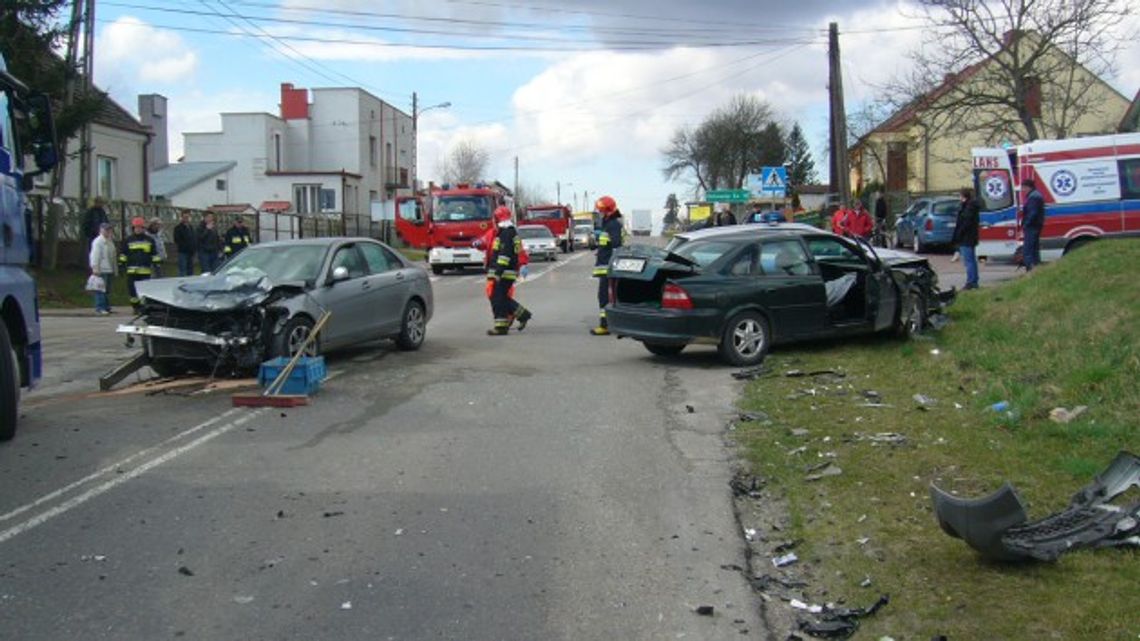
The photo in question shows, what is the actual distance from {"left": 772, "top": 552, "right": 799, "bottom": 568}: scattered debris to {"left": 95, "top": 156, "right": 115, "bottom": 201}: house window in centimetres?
3188

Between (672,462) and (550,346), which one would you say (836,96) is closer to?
(550,346)

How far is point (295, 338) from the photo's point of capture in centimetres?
1027

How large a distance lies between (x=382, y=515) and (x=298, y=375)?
3807mm

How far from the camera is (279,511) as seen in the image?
579 centimetres

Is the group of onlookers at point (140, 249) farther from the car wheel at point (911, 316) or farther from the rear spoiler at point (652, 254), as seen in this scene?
the car wheel at point (911, 316)

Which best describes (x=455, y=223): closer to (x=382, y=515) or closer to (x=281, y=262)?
(x=281, y=262)

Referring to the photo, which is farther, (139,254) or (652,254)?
(139,254)

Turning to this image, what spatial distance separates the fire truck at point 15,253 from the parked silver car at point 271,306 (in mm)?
1599

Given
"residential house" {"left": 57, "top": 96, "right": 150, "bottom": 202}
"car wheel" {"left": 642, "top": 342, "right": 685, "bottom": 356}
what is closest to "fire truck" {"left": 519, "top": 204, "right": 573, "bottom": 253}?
"residential house" {"left": 57, "top": 96, "right": 150, "bottom": 202}

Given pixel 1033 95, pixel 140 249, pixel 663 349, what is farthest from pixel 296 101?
pixel 663 349

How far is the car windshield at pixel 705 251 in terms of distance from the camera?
1118 centimetres

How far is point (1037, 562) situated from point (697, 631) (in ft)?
5.58

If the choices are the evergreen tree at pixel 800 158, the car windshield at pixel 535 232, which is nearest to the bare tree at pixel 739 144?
the evergreen tree at pixel 800 158

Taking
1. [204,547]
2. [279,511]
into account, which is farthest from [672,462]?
[204,547]
